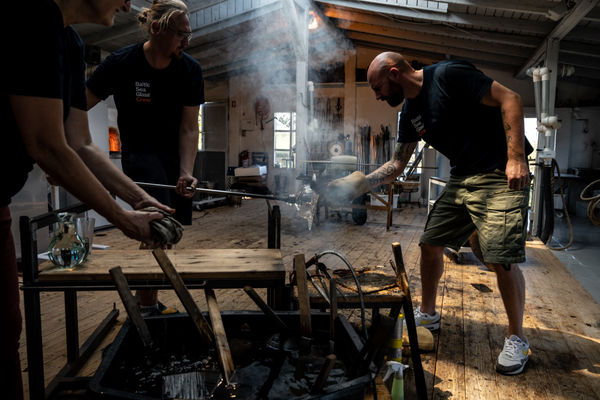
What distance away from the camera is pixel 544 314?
10.1 feet

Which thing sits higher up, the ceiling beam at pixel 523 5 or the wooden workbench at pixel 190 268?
the ceiling beam at pixel 523 5

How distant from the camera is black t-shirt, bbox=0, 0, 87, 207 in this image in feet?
3.10

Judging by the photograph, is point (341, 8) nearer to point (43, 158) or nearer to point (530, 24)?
point (530, 24)

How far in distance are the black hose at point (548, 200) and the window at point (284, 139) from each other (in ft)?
24.4

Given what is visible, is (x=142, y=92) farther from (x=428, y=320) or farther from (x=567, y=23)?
(x=567, y=23)

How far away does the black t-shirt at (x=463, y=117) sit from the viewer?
2.24 m

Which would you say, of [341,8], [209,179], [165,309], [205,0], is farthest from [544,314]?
[209,179]

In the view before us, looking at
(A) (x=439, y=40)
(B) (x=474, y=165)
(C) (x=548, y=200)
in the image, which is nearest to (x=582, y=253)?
(C) (x=548, y=200)

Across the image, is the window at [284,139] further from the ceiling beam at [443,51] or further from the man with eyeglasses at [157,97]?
the man with eyeglasses at [157,97]

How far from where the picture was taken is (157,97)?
2414mm

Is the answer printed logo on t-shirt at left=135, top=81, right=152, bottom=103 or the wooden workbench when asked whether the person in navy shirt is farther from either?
printed logo on t-shirt at left=135, top=81, right=152, bottom=103

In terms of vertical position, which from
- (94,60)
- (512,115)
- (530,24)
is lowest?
(512,115)

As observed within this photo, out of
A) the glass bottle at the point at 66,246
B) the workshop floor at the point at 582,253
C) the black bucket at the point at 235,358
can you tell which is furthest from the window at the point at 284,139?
the black bucket at the point at 235,358

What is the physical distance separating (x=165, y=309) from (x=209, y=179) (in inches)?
331
